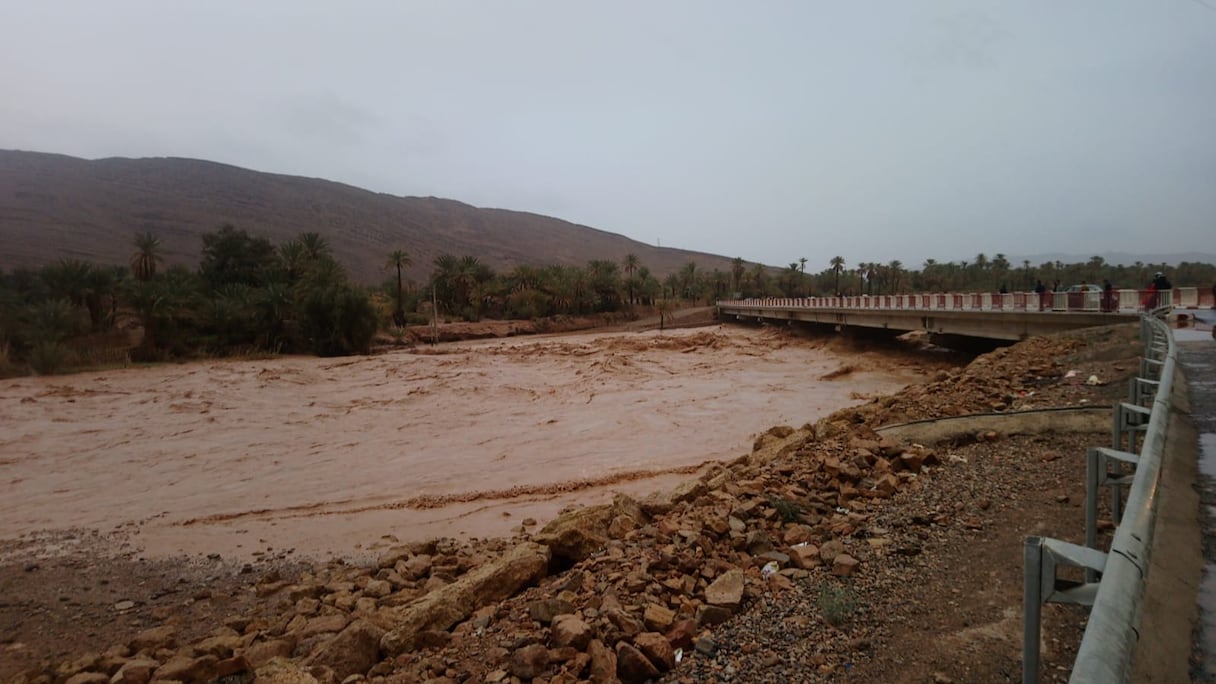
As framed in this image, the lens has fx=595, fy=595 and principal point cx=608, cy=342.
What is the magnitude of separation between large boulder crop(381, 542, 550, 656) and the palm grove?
4245 cm

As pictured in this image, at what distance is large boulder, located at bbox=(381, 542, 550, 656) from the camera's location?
4.68 metres

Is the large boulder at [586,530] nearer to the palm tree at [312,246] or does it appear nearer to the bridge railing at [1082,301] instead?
the bridge railing at [1082,301]

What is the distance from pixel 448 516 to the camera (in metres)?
10.1

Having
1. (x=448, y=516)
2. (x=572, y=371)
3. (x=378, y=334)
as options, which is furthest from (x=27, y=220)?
(x=448, y=516)

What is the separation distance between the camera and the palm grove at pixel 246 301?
40.0 meters

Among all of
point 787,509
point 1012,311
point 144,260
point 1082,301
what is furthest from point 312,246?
point 787,509

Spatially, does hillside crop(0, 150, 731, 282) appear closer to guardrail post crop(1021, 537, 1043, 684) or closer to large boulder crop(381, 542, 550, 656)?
large boulder crop(381, 542, 550, 656)

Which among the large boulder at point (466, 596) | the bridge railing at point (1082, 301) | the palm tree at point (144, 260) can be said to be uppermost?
the palm tree at point (144, 260)

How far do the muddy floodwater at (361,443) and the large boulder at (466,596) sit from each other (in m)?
3.70

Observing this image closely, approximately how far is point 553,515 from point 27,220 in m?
189

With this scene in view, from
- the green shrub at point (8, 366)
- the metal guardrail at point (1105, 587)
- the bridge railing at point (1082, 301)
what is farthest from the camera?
the green shrub at point (8, 366)

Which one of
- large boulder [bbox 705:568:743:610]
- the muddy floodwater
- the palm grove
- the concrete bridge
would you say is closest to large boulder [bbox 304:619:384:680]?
large boulder [bbox 705:568:743:610]

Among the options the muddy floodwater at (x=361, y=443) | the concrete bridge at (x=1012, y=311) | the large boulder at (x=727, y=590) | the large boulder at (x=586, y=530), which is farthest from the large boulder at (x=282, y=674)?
the concrete bridge at (x=1012, y=311)

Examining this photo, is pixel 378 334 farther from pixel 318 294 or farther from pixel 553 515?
pixel 553 515
